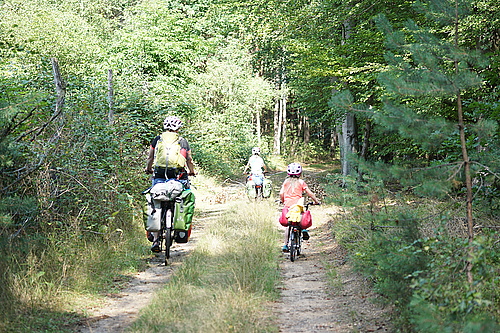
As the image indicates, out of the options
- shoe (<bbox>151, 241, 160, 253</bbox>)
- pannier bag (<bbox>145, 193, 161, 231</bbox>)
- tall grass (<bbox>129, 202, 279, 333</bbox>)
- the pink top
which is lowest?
tall grass (<bbox>129, 202, 279, 333</bbox>)

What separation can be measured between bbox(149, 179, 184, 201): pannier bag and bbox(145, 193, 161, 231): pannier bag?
98 mm

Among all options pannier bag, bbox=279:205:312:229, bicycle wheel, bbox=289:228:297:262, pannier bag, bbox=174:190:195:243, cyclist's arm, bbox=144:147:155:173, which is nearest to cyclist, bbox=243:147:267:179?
pannier bag, bbox=279:205:312:229

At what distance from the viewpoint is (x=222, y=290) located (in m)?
5.69

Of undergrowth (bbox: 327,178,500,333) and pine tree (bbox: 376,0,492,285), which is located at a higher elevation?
pine tree (bbox: 376,0,492,285)

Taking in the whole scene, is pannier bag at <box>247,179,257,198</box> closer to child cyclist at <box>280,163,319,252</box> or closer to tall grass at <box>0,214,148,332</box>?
child cyclist at <box>280,163,319,252</box>

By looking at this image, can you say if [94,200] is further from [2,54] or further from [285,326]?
[2,54]

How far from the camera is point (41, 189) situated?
6988 millimetres

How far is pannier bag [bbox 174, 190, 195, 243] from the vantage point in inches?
299

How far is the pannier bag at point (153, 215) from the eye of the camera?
7.54 meters

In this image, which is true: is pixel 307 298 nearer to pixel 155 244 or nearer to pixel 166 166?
pixel 155 244

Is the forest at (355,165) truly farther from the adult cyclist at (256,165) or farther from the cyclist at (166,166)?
the adult cyclist at (256,165)

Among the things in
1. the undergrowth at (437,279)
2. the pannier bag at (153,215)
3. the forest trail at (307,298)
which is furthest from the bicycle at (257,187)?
the undergrowth at (437,279)

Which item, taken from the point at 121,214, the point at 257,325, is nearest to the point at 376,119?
the point at 257,325

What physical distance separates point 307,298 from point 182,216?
94.3 inches
